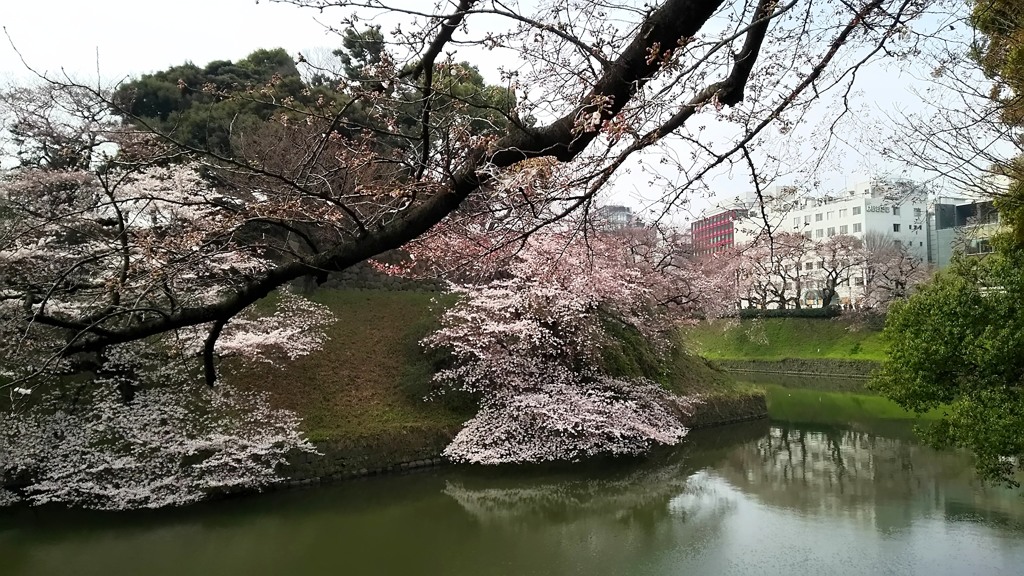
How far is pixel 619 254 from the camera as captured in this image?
11.2 m

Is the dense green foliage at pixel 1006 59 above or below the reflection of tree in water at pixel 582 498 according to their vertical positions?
above

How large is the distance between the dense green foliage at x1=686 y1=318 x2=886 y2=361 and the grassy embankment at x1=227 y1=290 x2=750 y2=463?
9.70 m

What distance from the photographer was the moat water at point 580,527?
5.78 m

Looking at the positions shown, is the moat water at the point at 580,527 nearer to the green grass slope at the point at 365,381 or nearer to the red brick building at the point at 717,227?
the green grass slope at the point at 365,381

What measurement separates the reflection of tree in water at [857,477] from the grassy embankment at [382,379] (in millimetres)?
2320

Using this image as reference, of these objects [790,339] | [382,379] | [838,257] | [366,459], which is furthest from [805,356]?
[366,459]

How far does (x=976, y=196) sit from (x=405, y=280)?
11882 millimetres

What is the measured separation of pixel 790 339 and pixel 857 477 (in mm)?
15986

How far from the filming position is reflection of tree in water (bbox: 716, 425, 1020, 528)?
23.9 ft

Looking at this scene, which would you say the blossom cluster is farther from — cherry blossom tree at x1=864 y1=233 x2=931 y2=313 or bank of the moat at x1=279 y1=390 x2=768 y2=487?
cherry blossom tree at x1=864 y1=233 x2=931 y2=313

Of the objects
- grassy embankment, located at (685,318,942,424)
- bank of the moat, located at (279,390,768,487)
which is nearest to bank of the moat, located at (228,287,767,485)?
bank of the moat, located at (279,390,768,487)

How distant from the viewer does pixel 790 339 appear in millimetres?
23719

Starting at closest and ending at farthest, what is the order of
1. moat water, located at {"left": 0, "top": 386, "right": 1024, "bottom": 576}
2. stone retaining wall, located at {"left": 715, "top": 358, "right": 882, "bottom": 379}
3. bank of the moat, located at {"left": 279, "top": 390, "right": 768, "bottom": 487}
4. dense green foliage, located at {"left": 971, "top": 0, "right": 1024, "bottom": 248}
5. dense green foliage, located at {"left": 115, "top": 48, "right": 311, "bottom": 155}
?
dense green foliage, located at {"left": 971, "top": 0, "right": 1024, "bottom": 248} < moat water, located at {"left": 0, "top": 386, "right": 1024, "bottom": 576} < bank of the moat, located at {"left": 279, "top": 390, "right": 768, "bottom": 487} < dense green foliage, located at {"left": 115, "top": 48, "right": 311, "bottom": 155} < stone retaining wall, located at {"left": 715, "top": 358, "right": 882, "bottom": 379}

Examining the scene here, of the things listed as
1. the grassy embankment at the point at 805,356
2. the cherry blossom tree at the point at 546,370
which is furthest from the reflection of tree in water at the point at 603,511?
the grassy embankment at the point at 805,356
